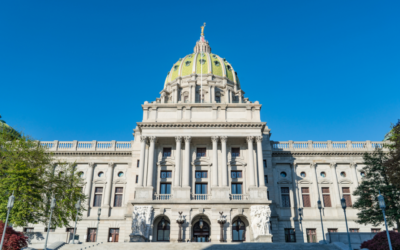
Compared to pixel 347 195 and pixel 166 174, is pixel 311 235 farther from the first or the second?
pixel 166 174

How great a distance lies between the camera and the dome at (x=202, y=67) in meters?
74.9

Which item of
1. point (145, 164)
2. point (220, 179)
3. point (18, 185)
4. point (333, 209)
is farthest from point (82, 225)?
point (333, 209)

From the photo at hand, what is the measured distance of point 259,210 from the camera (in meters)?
38.9

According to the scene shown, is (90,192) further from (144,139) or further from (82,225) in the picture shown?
(144,139)

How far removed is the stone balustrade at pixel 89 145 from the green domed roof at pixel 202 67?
27.8 meters

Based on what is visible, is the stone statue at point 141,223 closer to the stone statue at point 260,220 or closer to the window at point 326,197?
the stone statue at point 260,220

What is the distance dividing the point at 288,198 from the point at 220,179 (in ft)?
40.4

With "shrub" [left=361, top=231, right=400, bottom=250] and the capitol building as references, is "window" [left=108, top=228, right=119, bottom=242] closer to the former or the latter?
the capitol building

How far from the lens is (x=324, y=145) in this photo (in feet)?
171

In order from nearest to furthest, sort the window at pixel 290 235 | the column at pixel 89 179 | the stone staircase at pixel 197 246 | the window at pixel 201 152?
1. the stone staircase at pixel 197 246
2. the window at pixel 290 235
3. the window at pixel 201 152
4. the column at pixel 89 179

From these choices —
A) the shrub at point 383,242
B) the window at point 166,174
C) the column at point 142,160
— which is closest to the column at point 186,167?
the window at point 166,174

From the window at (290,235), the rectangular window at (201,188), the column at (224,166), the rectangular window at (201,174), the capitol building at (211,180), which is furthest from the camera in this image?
the window at (290,235)

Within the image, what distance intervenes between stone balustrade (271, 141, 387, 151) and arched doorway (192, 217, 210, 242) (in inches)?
664

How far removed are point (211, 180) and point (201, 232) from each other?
659 cm
